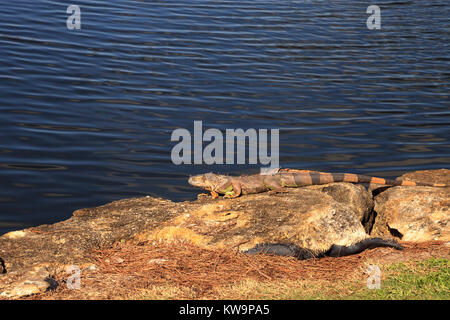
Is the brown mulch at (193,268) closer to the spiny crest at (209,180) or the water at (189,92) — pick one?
the spiny crest at (209,180)

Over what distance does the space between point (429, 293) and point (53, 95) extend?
1138 centimetres

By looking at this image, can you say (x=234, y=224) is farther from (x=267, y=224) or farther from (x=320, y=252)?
(x=320, y=252)

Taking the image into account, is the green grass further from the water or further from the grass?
the water

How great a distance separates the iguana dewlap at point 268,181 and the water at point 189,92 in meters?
1.55

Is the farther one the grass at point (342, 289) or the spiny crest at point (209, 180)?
the spiny crest at point (209, 180)

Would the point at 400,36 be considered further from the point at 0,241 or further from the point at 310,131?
the point at 0,241

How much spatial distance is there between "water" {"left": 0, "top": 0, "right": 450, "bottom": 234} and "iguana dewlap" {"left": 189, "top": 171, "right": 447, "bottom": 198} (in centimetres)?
155

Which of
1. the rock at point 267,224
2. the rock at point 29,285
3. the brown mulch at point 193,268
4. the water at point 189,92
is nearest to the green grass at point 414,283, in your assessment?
the brown mulch at point 193,268

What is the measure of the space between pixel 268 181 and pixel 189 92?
24.2 feet

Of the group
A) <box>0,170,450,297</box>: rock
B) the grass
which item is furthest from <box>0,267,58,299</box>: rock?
the grass

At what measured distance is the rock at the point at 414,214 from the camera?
810cm

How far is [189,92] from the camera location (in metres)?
16.2

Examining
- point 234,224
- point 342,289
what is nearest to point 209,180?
point 234,224
